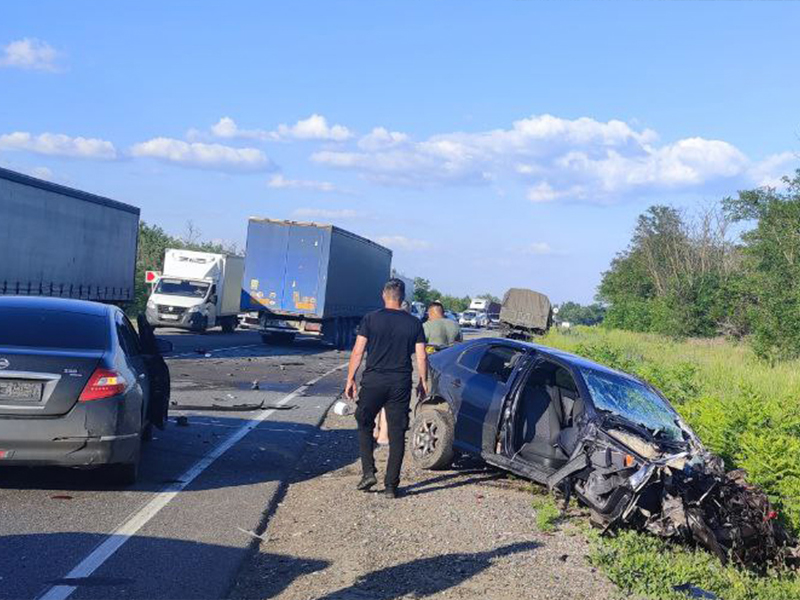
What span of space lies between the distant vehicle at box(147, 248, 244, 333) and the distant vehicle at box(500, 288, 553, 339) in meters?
15.3

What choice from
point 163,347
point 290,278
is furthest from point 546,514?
point 290,278

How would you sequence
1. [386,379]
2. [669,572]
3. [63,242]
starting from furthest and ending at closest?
[63,242] < [386,379] < [669,572]

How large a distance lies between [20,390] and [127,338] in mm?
1924

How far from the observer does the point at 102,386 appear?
8180 millimetres

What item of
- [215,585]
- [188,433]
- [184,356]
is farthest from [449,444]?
[184,356]

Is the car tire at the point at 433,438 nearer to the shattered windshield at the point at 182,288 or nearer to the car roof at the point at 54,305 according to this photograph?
the car roof at the point at 54,305

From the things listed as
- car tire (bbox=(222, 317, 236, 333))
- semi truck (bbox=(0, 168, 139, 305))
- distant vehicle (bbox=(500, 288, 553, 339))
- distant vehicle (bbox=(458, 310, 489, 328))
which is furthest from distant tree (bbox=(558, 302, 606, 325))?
semi truck (bbox=(0, 168, 139, 305))

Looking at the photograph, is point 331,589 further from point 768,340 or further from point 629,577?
point 768,340

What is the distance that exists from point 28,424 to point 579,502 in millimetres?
4546

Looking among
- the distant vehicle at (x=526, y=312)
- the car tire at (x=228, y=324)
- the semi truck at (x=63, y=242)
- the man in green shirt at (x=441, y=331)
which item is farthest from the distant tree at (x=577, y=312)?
the man in green shirt at (x=441, y=331)

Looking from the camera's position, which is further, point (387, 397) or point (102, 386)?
point (387, 397)

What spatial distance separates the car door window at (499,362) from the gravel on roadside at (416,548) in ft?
3.58

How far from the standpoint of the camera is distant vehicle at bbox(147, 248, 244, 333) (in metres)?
37.4

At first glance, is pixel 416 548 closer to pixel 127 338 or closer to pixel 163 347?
pixel 127 338
